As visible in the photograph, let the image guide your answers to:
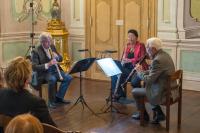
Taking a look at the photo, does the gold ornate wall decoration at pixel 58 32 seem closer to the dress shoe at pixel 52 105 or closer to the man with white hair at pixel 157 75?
the dress shoe at pixel 52 105

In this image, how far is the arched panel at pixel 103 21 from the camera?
8.22 meters

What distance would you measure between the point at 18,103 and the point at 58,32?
5577mm

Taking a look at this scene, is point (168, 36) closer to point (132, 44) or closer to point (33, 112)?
point (132, 44)

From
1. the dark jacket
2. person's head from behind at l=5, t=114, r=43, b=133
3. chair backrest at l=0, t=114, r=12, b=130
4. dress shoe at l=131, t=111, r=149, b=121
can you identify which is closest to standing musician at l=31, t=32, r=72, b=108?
dress shoe at l=131, t=111, r=149, b=121

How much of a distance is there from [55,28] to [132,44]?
259 centimetres

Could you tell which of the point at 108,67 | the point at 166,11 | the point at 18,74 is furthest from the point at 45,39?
the point at 18,74

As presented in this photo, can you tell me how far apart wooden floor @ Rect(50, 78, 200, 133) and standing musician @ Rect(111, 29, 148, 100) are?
321 millimetres

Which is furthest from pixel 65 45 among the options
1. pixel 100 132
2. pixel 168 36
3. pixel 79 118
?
pixel 100 132

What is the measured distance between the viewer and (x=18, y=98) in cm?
298

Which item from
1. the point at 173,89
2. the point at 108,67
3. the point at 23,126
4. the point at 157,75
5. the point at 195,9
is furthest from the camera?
the point at 195,9

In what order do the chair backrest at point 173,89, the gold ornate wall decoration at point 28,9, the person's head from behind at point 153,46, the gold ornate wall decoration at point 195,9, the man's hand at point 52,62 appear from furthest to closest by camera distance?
1. the gold ornate wall decoration at point 28,9
2. the gold ornate wall decoration at point 195,9
3. the man's hand at point 52,62
4. the person's head from behind at point 153,46
5. the chair backrest at point 173,89

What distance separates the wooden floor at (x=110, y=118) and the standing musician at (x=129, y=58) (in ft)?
1.05

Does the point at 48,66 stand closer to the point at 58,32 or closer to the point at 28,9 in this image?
the point at 58,32

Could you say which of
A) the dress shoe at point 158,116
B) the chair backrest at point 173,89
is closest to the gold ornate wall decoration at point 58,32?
the dress shoe at point 158,116
